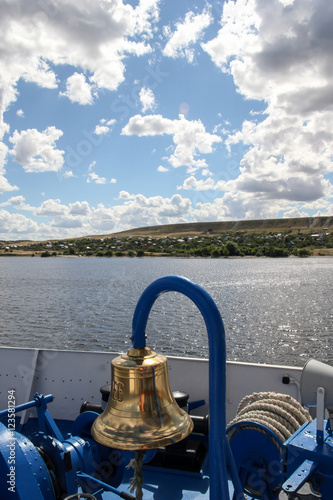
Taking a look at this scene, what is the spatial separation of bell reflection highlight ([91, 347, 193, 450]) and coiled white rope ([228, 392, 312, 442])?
1406 mm

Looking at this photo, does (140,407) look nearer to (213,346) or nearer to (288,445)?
(213,346)

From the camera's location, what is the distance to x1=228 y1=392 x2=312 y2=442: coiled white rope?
2.61 m

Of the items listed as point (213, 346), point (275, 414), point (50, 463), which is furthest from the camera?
point (275, 414)

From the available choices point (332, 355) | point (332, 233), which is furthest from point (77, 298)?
point (332, 233)

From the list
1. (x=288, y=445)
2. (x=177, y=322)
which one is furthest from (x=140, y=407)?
(x=177, y=322)

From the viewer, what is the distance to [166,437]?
126 centimetres

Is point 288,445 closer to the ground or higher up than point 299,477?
higher up

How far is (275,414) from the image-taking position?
9.18ft

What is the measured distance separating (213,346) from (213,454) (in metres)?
0.45

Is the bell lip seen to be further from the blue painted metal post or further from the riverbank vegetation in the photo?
the riverbank vegetation

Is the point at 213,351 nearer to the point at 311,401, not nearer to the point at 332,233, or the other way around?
the point at 311,401

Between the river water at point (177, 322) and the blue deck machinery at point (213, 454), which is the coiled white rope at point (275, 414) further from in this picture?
the river water at point (177, 322)

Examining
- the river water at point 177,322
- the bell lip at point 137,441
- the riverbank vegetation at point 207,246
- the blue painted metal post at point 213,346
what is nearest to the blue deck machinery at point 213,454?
the blue painted metal post at point 213,346

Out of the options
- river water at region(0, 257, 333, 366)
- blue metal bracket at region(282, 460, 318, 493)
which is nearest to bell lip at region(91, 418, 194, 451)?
blue metal bracket at region(282, 460, 318, 493)
